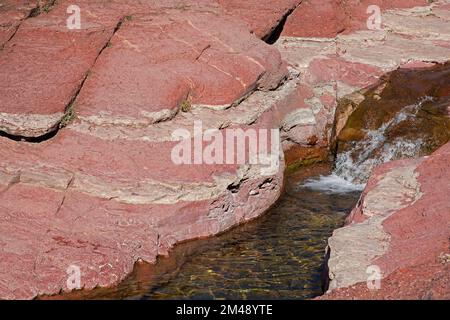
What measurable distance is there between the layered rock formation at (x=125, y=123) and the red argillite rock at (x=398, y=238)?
7.84 ft

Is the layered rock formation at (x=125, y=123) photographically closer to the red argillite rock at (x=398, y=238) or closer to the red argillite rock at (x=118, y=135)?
the red argillite rock at (x=118, y=135)

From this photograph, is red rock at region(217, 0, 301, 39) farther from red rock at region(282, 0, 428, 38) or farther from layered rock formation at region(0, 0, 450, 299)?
red rock at region(282, 0, 428, 38)

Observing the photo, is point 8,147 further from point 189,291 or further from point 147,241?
point 189,291

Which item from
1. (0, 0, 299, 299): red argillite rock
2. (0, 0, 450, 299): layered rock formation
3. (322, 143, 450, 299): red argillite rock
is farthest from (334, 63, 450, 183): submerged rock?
(322, 143, 450, 299): red argillite rock

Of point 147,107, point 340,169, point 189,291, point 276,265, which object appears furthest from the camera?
point 340,169

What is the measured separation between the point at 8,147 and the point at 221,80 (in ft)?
11.9

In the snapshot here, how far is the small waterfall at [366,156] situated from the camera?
41.8ft

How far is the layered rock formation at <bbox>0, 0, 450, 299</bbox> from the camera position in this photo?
948 centimetres

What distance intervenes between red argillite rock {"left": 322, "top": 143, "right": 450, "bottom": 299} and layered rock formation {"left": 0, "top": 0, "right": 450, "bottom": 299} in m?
2.39

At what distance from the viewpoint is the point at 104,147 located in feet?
34.2

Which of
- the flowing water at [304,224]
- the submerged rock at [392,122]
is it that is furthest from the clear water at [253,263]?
the submerged rock at [392,122]

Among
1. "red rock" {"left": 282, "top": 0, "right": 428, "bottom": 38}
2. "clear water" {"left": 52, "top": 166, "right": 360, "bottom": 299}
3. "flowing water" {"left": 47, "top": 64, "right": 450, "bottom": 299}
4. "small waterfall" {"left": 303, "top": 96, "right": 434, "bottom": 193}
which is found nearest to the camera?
"clear water" {"left": 52, "top": 166, "right": 360, "bottom": 299}

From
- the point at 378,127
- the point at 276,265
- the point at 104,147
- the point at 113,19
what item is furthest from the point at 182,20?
the point at 276,265

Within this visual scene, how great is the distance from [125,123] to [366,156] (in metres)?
4.73
